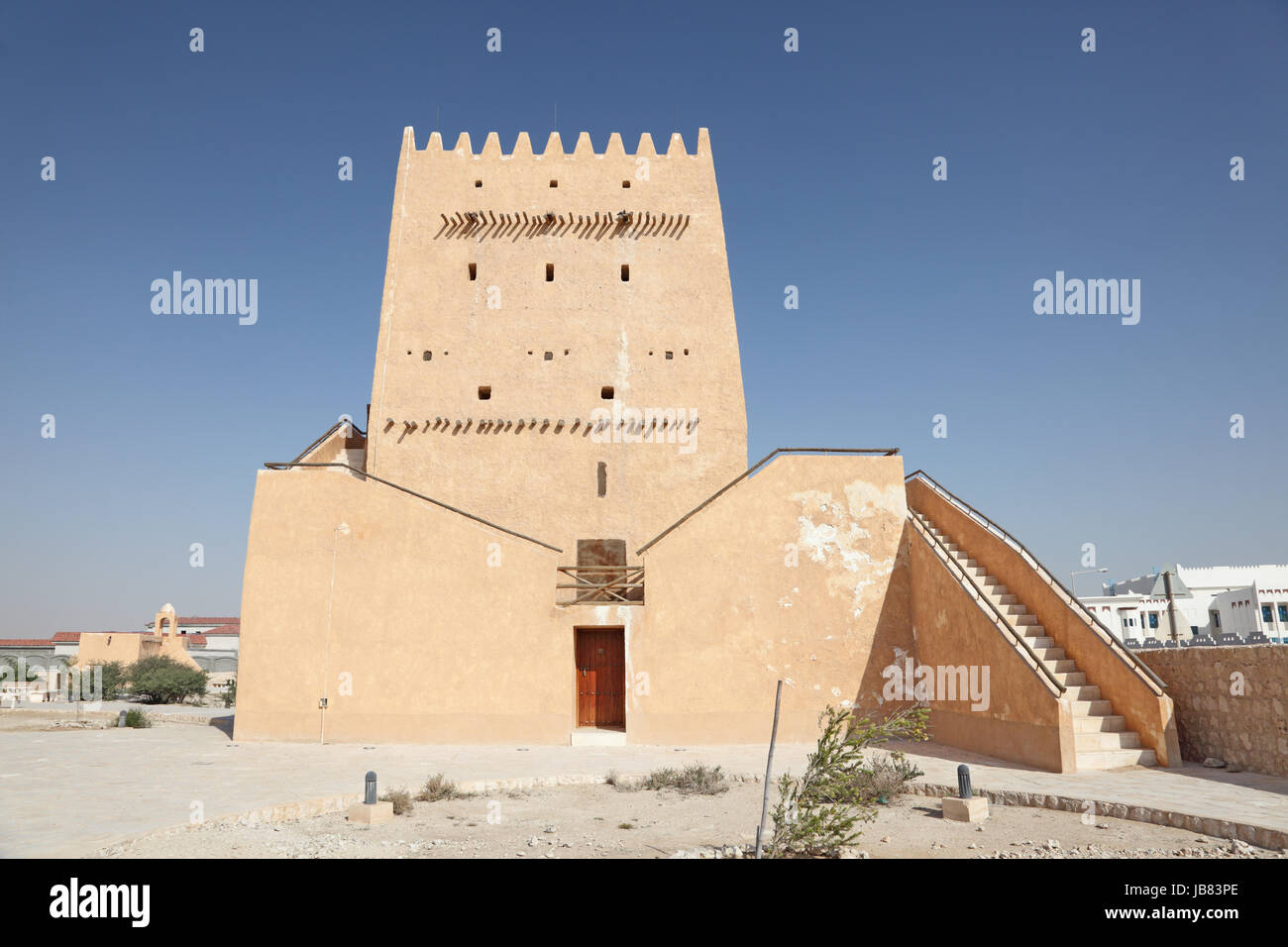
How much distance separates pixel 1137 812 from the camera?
28.2 ft

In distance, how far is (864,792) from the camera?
10086mm

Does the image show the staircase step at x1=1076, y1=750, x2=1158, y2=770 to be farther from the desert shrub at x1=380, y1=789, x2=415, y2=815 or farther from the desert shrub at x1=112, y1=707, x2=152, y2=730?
the desert shrub at x1=112, y1=707, x2=152, y2=730

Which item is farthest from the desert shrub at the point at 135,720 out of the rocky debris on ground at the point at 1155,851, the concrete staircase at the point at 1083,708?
the concrete staircase at the point at 1083,708

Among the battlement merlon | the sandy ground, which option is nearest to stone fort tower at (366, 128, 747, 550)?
the battlement merlon

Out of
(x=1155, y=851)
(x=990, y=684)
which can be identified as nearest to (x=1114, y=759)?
(x=990, y=684)

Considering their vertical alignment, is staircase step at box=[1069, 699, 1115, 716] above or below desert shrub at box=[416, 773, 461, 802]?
above

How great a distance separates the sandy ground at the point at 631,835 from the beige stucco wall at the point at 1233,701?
2.95 metres

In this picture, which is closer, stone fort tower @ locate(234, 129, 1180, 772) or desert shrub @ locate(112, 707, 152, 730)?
stone fort tower @ locate(234, 129, 1180, 772)

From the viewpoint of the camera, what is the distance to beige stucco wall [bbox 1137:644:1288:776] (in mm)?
9773

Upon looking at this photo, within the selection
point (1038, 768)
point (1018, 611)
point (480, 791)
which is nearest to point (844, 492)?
point (1018, 611)

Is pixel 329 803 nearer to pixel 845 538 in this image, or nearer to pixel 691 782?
pixel 691 782

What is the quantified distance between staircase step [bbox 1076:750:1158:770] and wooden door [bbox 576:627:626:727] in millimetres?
8311

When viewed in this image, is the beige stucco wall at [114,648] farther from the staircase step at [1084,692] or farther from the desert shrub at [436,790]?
the staircase step at [1084,692]

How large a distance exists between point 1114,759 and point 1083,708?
0.86 metres
